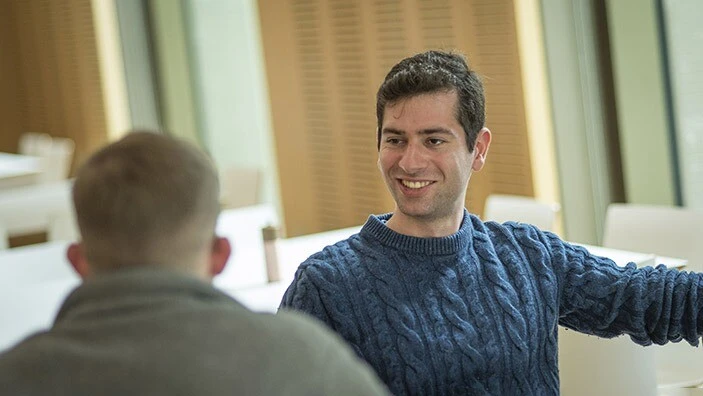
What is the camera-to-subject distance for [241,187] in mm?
6184

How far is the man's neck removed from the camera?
2.53 m

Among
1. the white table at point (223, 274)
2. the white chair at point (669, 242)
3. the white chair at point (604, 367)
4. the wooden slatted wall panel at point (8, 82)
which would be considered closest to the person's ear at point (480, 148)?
the white table at point (223, 274)

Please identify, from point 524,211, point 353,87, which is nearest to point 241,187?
point 353,87

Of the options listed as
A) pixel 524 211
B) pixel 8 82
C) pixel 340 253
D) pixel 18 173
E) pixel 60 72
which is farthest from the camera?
pixel 8 82

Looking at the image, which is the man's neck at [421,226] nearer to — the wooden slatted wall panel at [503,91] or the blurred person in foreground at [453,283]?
the blurred person in foreground at [453,283]

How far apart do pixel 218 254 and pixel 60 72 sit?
30.1ft

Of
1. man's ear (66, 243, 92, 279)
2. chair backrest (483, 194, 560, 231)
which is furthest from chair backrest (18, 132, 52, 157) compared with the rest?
man's ear (66, 243, 92, 279)

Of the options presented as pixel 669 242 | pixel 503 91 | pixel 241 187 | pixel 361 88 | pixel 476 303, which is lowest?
pixel 669 242

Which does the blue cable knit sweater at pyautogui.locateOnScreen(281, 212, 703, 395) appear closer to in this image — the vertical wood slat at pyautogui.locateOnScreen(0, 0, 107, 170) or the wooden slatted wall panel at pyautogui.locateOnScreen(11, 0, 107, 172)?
the vertical wood slat at pyautogui.locateOnScreen(0, 0, 107, 170)

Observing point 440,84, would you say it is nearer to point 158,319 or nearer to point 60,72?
point 158,319

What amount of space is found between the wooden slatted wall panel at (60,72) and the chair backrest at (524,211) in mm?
5947

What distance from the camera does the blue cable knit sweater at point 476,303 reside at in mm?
2396

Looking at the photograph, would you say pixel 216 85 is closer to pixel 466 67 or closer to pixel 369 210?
pixel 369 210

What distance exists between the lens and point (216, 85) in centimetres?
828
